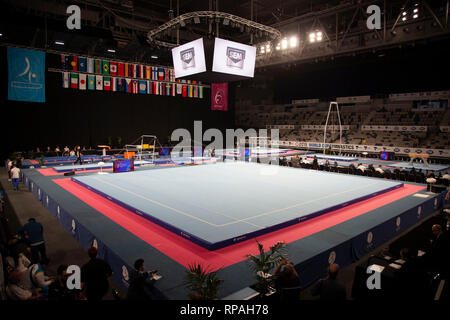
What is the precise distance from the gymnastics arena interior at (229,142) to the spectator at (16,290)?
0.03 m

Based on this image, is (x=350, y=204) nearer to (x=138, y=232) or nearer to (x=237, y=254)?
(x=237, y=254)

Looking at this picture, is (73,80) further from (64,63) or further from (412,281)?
(412,281)

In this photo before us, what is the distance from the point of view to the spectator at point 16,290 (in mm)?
3984

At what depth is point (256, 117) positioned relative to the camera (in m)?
33.9

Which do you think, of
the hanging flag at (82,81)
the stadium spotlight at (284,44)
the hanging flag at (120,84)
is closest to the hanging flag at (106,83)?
the hanging flag at (120,84)

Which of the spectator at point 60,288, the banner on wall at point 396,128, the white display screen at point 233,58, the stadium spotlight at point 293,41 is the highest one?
the stadium spotlight at point 293,41

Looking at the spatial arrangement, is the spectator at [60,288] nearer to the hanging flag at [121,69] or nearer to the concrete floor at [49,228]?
the concrete floor at [49,228]

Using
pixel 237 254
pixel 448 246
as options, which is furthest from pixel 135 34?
pixel 448 246

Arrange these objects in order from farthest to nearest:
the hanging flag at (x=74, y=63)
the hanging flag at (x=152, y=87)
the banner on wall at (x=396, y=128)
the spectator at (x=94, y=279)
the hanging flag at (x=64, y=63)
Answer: the hanging flag at (x=152, y=87), the banner on wall at (x=396, y=128), the hanging flag at (x=74, y=63), the hanging flag at (x=64, y=63), the spectator at (x=94, y=279)

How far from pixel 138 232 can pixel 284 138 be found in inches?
987

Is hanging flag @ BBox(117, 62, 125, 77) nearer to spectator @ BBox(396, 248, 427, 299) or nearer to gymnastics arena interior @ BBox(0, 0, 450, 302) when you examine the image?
gymnastics arena interior @ BBox(0, 0, 450, 302)

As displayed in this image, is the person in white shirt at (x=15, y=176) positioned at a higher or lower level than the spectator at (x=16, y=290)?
higher

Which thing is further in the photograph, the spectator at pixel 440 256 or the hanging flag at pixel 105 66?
the hanging flag at pixel 105 66

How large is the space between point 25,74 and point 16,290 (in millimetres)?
18680
